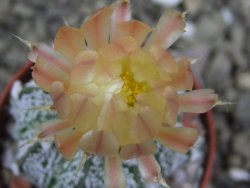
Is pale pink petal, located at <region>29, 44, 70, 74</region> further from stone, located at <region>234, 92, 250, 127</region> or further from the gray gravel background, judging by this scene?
stone, located at <region>234, 92, 250, 127</region>

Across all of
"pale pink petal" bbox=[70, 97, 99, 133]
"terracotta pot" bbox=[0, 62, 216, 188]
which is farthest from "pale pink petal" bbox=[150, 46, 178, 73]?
"terracotta pot" bbox=[0, 62, 216, 188]

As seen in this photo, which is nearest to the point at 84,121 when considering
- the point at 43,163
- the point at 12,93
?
the point at 43,163

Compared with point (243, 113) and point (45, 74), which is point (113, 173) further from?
point (243, 113)

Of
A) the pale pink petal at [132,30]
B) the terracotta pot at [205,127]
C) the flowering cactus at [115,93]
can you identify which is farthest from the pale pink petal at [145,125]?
the terracotta pot at [205,127]

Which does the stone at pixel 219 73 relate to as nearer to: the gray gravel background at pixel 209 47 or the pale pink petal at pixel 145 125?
the gray gravel background at pixel 209 47

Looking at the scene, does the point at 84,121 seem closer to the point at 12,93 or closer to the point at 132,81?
the point at 132,81

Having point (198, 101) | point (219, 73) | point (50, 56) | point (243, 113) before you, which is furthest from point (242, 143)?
point (50, 56)
